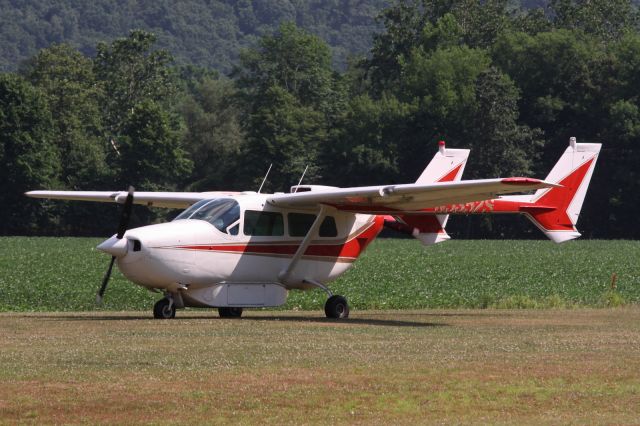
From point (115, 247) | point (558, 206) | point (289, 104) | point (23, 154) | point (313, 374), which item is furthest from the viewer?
point (289, 104)

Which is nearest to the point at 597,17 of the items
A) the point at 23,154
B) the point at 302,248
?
the point at 23,154

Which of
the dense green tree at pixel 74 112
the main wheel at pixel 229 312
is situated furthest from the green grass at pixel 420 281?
the dense green tree at pixel 74 112

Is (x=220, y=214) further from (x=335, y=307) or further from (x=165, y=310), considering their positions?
(x=335, y=307)

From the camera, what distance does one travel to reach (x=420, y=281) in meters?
36.2

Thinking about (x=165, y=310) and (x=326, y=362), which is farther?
(x=165, y=310)

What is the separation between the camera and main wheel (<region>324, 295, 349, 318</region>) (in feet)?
80.0

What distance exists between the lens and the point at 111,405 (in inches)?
518

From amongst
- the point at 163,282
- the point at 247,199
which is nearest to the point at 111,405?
the point at 163,282

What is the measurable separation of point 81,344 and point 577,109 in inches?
2946

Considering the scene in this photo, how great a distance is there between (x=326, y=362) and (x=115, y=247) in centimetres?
643

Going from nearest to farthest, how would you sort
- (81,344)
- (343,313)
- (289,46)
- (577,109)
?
(81,344), (343,313), (577,109), (289,46)

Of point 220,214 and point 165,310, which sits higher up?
point 220,214

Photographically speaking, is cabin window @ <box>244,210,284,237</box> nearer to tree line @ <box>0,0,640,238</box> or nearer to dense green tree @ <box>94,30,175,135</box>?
tree line @ <box>0,0,640,238</box>

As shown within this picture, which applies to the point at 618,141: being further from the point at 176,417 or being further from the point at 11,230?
the point at 176,417
